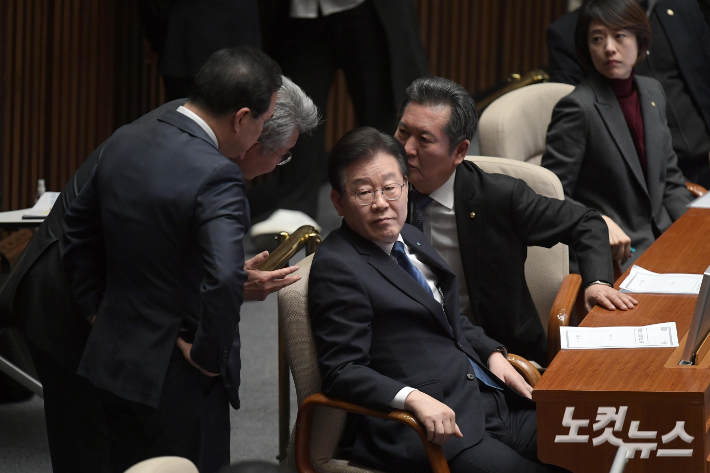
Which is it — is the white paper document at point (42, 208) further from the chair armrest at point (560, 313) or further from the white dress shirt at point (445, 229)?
the chair armrest at point (560, 313)

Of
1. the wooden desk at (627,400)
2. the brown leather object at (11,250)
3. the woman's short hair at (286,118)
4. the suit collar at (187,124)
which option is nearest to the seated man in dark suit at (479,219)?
the woman's short hair at (286,118)

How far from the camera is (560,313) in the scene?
2740 millimetres

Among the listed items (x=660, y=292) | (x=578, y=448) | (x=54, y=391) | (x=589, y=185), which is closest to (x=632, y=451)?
(x=578, y=448)

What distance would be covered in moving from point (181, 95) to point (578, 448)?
108 inches

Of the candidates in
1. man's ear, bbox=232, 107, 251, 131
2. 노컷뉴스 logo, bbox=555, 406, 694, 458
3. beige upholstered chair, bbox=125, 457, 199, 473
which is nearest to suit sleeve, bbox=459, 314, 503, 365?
노컷뉴스 logo, bbox=555, 406, 694, 458

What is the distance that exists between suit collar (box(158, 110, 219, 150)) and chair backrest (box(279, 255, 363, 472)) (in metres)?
0.43

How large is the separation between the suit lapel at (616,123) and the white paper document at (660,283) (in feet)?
2.63

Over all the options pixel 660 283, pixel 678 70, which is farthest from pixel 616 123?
pixel 678 70

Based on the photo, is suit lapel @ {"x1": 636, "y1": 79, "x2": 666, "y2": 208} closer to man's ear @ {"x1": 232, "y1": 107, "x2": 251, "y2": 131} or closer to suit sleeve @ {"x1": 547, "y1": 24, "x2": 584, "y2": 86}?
suit sleeve @ {"x1": 547, "y1": 24, "x2": 584, "y2": 86}

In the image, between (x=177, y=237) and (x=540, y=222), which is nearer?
(x=177, y=237)

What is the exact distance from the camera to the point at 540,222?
2.77 metres

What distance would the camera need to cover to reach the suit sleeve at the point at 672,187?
365 centimetres

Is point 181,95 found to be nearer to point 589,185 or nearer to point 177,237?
point 589,185

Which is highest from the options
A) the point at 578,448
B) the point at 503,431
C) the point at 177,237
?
the point at 177,237
